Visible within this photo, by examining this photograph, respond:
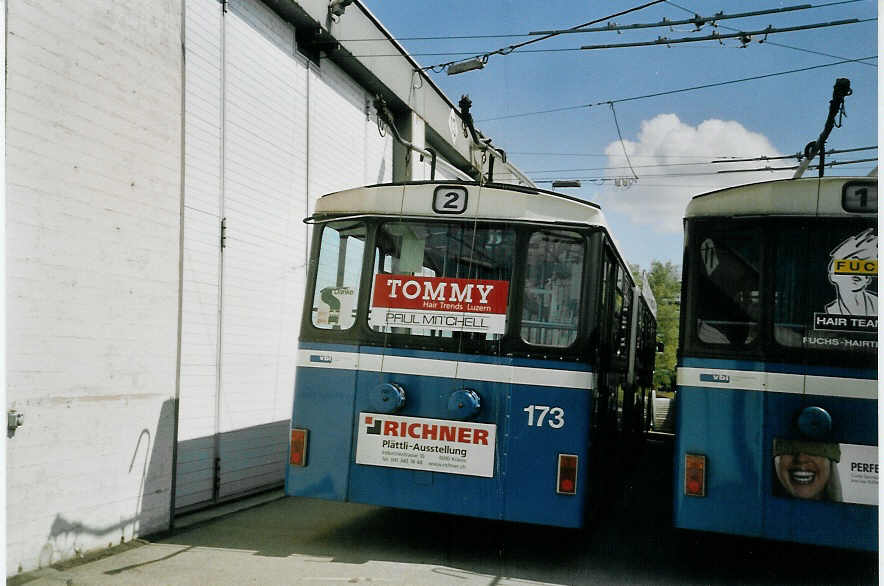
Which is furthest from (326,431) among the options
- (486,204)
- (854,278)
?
(854,278)

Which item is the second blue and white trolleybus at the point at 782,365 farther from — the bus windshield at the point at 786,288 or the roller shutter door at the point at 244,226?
the roller shutter door at the point at 244,226

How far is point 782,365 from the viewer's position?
18.6 ft

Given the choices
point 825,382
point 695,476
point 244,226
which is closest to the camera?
point 825,382

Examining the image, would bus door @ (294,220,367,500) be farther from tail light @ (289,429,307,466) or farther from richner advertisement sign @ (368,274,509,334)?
richner advertisement sign @ (368,274,509,334)

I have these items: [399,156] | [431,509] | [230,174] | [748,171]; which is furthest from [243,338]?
[748,171]

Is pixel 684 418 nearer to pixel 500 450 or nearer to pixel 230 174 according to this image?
pixel 500 450

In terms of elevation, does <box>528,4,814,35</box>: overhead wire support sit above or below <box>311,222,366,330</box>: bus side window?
above

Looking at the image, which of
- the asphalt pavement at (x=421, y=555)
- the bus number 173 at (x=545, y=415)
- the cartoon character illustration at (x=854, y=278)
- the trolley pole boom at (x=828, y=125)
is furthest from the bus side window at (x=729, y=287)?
the asphalt pavement at (x=421, y=555)

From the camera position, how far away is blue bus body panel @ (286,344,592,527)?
19.9ft

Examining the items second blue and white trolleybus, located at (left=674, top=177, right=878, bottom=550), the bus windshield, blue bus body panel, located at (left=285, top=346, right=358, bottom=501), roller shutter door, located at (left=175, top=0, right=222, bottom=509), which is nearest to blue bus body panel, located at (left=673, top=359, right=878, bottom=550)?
second blue and white trolleybus, located at (left=674, top=177, right=878, bottom=550)

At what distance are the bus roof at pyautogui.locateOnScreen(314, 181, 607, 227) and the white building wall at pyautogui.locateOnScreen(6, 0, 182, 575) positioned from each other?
179cm

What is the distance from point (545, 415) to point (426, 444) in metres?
0.93

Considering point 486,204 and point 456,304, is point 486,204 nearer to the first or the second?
point 486,204

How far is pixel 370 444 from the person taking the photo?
6293mm
